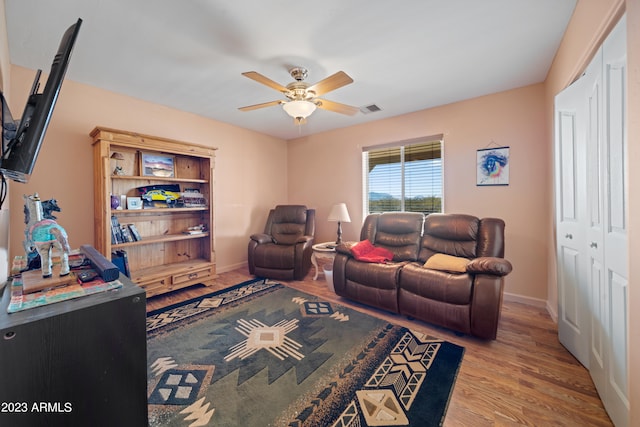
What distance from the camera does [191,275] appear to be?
10.7 ft

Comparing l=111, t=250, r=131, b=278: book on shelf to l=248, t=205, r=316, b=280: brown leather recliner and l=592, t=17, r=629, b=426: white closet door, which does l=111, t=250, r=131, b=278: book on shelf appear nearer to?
l=248, t=205, r=316, b=280: brown leather recliner

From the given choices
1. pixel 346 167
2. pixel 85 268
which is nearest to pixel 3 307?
pixel 85 268

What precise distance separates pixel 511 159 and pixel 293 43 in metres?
2.73

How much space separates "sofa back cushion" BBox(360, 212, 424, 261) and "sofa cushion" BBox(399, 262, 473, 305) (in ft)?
1.50

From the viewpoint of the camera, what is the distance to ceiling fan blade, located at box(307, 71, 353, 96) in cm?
191

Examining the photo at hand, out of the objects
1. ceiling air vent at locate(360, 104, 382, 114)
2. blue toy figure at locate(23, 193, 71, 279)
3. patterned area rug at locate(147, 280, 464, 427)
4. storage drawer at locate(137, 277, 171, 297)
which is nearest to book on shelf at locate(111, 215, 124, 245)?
storage drawer at locate(137, 277, 171, 297)

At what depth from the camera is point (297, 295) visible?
312 cm

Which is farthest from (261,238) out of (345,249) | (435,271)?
(435,271)

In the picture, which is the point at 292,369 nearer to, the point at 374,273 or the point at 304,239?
the point at 374,273

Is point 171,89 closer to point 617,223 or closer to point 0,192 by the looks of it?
point 0,192

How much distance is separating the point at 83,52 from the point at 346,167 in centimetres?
336

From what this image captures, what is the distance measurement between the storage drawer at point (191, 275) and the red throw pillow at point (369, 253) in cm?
207

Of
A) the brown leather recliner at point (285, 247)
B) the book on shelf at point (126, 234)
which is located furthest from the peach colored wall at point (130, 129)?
the brown leather recliner at point (285, 247)

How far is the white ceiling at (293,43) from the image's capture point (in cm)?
167
